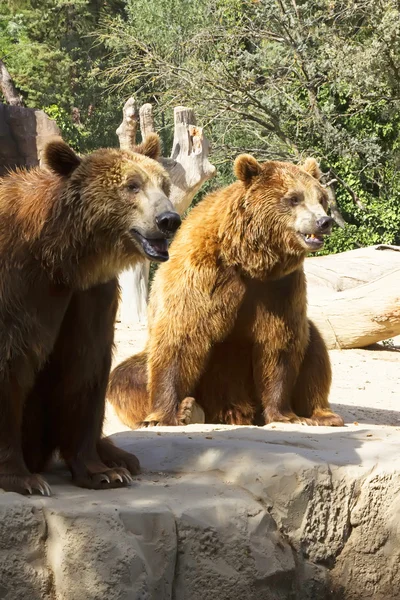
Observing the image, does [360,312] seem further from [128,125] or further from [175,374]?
[175,374]

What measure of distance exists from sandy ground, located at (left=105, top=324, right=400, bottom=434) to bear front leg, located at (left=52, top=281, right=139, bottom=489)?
2392mm

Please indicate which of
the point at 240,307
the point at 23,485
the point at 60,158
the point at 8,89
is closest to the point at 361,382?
the point at 240,307

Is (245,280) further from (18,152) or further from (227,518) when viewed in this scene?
(18,152)

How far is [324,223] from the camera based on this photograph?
5828 mm

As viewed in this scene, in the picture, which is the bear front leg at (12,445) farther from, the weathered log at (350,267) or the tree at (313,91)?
the tree at (313,91)

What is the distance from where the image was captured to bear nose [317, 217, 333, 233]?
582cm

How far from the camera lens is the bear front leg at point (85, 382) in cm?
379

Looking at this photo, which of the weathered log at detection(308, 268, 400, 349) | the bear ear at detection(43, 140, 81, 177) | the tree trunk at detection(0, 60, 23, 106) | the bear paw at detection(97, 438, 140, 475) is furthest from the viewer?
the tree trunk at detection(0, 60, 23, 106)

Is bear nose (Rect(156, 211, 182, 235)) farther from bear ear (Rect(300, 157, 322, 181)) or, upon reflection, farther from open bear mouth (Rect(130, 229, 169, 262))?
bear ear (Rect(300, 157, 322, 181))

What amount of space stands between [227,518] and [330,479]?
640 mm

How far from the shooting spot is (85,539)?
10.9 ft

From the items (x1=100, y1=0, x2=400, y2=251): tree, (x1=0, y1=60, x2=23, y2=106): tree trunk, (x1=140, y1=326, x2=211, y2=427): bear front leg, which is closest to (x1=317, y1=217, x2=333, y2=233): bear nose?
(x1=140, y1=326, x2=211, y2=427): bear front leg

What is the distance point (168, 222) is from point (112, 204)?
0.25 meters

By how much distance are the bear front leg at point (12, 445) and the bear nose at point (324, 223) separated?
9.03 ft
